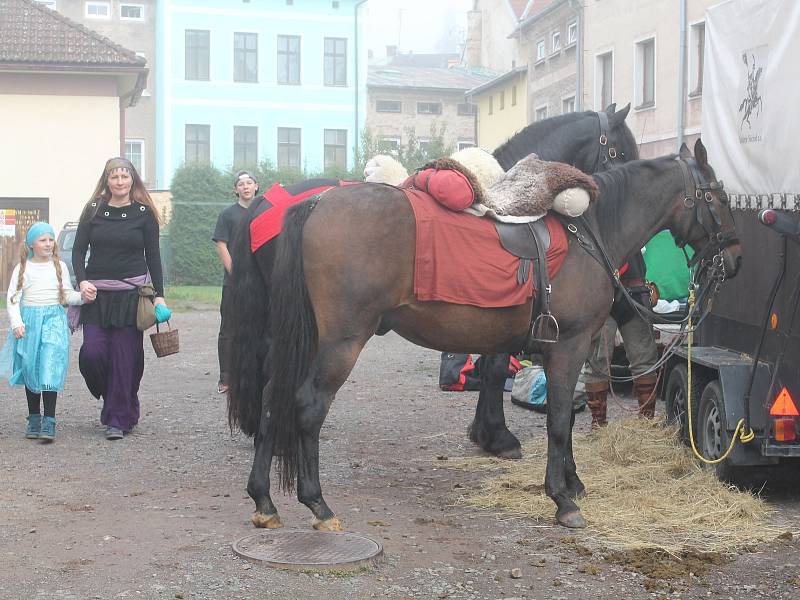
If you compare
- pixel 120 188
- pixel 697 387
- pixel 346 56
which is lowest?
pixel 697 387

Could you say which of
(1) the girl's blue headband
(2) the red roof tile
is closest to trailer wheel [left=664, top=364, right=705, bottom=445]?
(1) the girl's blue headband

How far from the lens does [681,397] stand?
7.21 m

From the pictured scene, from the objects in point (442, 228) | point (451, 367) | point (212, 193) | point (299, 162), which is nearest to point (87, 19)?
point (299, 162)

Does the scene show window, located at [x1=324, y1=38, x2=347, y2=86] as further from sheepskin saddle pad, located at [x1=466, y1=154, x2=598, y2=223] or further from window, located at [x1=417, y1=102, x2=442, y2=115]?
sheepskin saddle pad, located at [x1=466, y1=154, x2=598, y2=223]

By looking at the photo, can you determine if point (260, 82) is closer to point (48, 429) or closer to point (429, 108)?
point (429, 108)

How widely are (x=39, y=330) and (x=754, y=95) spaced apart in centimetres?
508

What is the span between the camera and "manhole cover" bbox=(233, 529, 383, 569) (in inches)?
188

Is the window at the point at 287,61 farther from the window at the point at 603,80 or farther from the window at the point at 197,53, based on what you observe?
the window at the point at 603,80

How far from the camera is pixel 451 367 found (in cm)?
973

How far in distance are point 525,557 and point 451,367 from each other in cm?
473

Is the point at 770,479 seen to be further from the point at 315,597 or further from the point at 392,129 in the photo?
the point at 392,129

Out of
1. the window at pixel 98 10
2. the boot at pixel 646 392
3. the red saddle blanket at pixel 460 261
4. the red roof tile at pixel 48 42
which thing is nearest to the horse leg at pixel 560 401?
the red saddle blanket at pixel 460 261

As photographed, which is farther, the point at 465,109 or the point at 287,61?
the point at 465,109

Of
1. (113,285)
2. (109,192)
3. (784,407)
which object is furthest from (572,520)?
(109,192)
